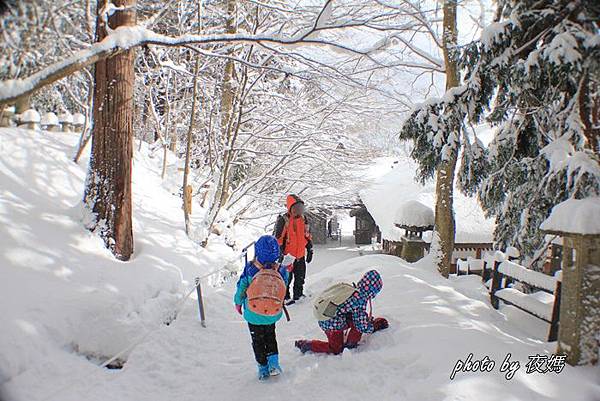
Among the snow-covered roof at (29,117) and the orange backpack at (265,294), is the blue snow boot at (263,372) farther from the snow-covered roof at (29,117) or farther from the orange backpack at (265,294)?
the snow-covered roof at (29,117)

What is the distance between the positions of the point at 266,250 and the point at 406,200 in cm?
1180

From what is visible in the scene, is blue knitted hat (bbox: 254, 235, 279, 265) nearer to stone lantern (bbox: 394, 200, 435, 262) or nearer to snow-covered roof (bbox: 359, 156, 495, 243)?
stone lantern (bbox: 394, 200, 435, 262)

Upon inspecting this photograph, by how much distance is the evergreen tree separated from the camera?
3988mm

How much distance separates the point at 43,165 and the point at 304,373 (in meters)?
5.38

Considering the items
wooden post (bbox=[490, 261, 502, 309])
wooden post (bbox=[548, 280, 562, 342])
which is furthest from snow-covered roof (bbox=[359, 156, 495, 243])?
wooden post (bbox=[548, 280, 562, 342])

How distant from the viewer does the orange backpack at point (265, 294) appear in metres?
3.53

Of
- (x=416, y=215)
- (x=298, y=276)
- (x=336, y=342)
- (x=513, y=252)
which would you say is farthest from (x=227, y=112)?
(x=336, y=342)

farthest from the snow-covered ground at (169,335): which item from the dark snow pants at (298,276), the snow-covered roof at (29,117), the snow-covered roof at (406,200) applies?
the snow-covered roof at (406,200)

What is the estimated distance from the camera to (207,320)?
523 centimetres

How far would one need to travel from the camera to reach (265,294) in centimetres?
353

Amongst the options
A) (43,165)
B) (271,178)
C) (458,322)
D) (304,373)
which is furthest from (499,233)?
(43,165)

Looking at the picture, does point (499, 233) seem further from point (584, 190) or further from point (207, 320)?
point (207, 320)

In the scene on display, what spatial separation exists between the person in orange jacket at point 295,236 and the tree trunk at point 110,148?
219 cm

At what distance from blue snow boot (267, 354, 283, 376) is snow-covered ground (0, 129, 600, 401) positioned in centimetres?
8
